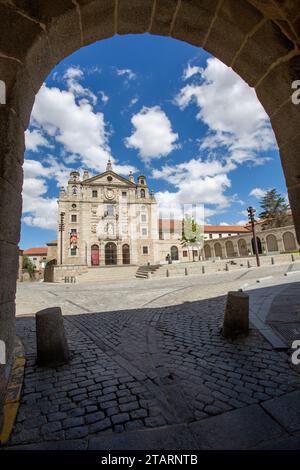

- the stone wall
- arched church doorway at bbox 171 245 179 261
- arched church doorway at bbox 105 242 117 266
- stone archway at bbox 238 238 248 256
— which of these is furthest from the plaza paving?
stone archway at bbox 238 238 248 256

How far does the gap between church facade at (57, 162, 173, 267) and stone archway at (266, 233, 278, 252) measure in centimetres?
2064

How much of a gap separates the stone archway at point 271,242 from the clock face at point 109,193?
28.6 metres

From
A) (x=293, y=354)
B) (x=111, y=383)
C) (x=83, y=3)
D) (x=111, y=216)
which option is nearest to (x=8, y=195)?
(x=83, y=3)

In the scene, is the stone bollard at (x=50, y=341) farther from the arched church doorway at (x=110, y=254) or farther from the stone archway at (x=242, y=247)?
the stone archway at (x=242, y=247)

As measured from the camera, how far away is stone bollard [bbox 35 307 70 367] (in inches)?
135

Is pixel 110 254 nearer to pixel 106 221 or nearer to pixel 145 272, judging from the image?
pixel 106 221

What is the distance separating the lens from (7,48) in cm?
178

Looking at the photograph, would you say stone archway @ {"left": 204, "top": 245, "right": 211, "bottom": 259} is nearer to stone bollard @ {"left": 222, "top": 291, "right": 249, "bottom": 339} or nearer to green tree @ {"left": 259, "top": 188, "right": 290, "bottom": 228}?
green tree @ {"left": 259, "top": 188, "right": 290, "bottom": 228}

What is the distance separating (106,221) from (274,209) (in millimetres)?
38825

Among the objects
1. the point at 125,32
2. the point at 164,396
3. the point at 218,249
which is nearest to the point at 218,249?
the point at 218,249

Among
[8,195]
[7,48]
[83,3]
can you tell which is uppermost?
→ [83,3]

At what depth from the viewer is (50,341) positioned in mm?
3488

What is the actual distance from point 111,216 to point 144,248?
24.7ft
